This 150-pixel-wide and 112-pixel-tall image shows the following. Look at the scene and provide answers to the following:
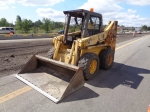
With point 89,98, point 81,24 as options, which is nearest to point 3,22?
point 81,24

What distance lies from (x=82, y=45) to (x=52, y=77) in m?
1.44

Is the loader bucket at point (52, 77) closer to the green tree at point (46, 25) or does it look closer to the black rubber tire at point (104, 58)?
the black rubber tire at point (104, 58)

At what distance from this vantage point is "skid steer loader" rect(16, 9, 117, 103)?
409cm

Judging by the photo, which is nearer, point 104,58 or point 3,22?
point 104,58

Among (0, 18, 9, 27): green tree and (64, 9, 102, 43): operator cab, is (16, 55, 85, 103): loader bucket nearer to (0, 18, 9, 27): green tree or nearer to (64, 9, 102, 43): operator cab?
(64, 9, 102, 43): operator cab

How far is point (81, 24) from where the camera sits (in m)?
5.66

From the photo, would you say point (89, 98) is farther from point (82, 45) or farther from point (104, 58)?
point (104, 58)

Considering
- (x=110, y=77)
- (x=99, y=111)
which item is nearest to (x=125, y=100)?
(x=99, y=111)

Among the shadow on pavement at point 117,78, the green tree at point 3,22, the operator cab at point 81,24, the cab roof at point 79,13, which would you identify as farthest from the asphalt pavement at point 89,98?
the green tree at point 3,22

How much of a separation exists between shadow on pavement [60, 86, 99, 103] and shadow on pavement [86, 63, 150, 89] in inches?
22.0

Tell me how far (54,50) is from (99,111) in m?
3.17

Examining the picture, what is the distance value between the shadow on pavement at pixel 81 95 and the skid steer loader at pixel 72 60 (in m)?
0.11

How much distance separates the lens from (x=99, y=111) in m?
3.24

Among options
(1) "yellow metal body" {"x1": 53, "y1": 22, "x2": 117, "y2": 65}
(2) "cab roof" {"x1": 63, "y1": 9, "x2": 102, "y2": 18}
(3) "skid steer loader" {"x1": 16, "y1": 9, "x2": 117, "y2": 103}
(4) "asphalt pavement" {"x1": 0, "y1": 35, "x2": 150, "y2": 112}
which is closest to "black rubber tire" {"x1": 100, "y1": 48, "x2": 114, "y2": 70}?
(3) "skid steer loader" {"x1": 16, "y1": 9, "x2": 117, "y2": 103}
